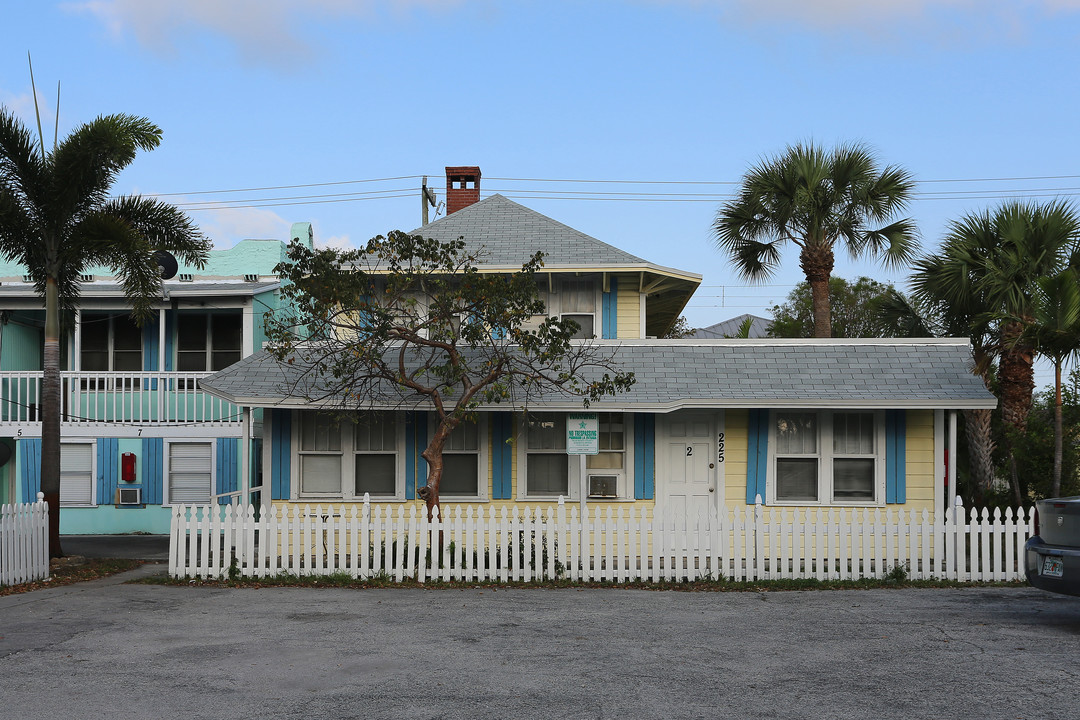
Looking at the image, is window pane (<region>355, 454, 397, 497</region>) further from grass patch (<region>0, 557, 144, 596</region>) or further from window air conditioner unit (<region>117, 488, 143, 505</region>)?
window air conditioner unit (<region>117, 488, 143, 505</region>)

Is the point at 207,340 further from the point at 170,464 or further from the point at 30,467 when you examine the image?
the point at 30,467

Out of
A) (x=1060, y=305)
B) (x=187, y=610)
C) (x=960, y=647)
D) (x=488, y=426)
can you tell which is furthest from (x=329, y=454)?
(x=1060, y=305)

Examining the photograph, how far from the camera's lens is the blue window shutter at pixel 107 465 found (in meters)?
20.6

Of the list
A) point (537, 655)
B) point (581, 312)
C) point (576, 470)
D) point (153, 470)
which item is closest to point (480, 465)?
point (576, 470)

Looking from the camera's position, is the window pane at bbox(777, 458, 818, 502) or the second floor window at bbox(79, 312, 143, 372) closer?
the window pane at bbox(777, 458, 818, 502)

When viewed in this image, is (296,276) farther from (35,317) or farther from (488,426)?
(35,317)

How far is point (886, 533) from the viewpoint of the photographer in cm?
1335

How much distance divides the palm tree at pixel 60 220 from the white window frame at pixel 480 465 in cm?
508

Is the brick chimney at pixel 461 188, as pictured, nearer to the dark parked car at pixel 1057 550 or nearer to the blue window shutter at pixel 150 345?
the blue window shutter at pixel 150 345

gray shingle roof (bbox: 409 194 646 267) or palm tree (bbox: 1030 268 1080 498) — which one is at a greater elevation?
gray shingle roof (bbox: 409 194 646 267)

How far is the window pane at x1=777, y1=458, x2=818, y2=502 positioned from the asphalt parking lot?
3.35 meters

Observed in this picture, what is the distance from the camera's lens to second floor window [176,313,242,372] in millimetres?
22688

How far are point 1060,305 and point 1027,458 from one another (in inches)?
176

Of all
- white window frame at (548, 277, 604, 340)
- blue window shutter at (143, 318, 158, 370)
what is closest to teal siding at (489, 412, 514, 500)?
white window frame at (548, 277, 604, 340)
